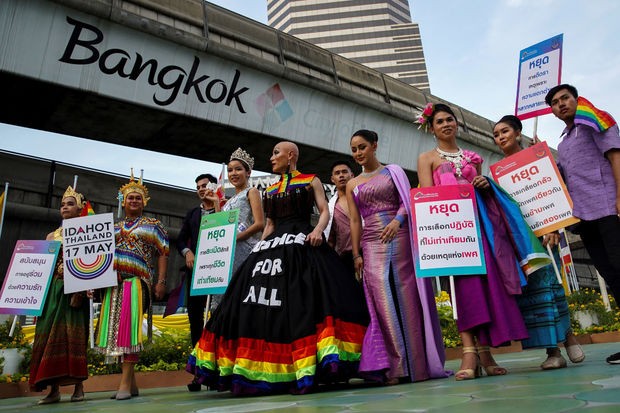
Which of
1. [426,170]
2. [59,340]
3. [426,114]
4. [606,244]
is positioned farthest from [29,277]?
[606,244]

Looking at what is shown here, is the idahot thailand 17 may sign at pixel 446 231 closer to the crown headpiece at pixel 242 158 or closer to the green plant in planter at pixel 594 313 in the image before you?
the crown headpiece at pixel 242 158

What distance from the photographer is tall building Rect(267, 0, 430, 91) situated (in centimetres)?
9262

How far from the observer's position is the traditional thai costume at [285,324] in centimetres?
305

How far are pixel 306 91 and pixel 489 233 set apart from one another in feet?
30.4

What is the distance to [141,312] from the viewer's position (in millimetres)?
4234

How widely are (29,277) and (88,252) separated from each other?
0.70m

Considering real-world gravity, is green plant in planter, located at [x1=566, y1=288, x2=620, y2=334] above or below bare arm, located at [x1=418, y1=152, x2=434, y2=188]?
below

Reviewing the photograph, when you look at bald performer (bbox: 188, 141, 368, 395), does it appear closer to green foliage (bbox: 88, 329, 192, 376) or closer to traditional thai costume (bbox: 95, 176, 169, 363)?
traditional thai costume (bbox: 95, 176, 169, 363)

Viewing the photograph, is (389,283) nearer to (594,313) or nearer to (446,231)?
(446,231)

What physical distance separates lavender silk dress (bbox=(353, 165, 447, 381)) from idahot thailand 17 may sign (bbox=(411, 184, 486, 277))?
0.35 metres

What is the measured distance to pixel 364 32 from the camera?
9294 cm

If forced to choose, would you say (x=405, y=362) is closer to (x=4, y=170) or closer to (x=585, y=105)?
(x=585, y=105)

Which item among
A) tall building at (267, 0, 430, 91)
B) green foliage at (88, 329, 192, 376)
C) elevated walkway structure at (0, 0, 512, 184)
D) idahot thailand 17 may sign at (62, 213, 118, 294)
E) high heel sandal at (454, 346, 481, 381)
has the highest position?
tall building at (267, 0, 430, 91)

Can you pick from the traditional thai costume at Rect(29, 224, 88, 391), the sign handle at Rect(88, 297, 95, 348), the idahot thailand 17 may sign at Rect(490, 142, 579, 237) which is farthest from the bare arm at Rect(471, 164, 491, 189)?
the traditional thai costume at Rect(29, 224, 88, 391)
